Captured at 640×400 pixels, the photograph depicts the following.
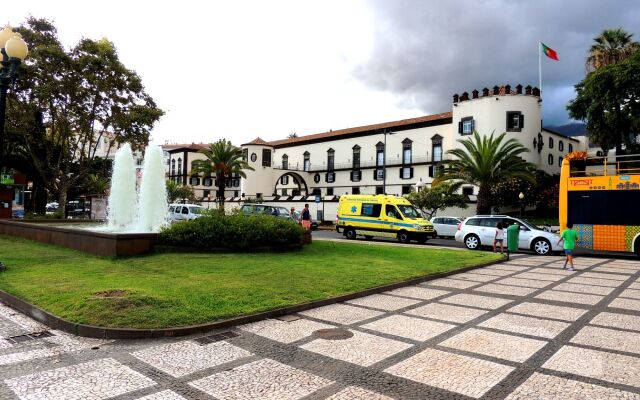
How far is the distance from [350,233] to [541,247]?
1050 centimetres

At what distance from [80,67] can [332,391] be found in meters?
24.7

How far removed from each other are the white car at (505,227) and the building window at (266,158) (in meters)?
45.9

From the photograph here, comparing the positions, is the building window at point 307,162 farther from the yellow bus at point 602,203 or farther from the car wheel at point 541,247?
the yellow bus at point 602,203

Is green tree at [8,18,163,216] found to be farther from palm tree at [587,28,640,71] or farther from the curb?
palm tree at [587,28,640,71]

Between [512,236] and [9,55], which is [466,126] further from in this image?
[9,55]

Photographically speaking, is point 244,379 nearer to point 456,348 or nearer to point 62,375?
point 62,375

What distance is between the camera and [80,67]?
75.8ft

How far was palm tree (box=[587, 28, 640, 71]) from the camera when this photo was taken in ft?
115

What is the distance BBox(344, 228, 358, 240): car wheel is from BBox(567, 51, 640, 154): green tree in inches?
873

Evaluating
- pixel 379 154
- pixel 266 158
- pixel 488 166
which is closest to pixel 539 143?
pixel 488 166

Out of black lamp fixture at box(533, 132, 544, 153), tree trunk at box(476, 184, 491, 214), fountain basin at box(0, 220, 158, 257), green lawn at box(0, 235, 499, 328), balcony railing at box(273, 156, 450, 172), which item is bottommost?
green lawn at box(0, 235, 499, 328)

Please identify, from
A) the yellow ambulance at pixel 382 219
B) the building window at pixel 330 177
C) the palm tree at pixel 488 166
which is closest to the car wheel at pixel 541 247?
the yellow ambulance at pixel 382 219

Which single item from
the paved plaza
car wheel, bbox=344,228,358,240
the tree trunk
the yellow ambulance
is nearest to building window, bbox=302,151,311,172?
the tree trunk

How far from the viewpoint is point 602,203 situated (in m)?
16.9
